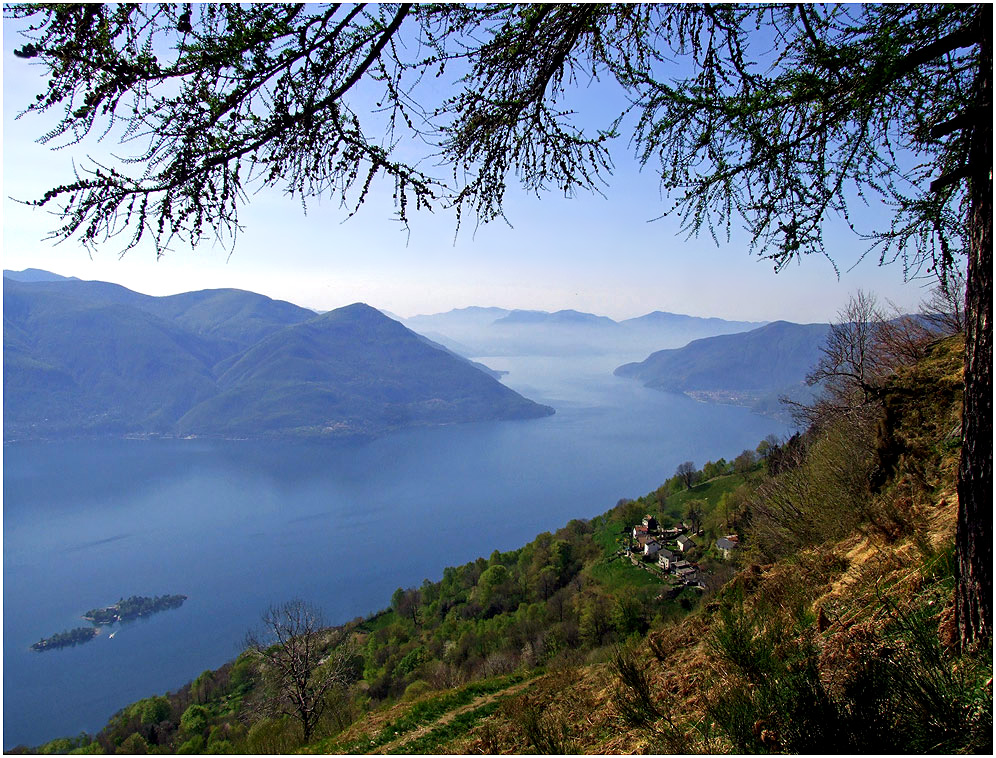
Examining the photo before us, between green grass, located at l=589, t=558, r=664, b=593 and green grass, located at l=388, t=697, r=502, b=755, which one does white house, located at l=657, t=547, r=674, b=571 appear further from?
green grass, located at l=388, t=697, r=502, b=755

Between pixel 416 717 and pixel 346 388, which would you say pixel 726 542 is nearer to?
pixel 416 717

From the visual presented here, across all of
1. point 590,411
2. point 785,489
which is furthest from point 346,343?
point 785,489

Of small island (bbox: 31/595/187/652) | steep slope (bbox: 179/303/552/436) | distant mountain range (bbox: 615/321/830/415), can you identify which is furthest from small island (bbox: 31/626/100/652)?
distant mountain range (bbox: 615/321/830/415)

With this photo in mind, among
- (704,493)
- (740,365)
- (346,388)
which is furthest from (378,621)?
(740,365)

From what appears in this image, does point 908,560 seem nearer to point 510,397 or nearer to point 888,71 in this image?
point 888,71

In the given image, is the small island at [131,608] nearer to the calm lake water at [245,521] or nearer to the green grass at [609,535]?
the calm lake water at [245,521]
